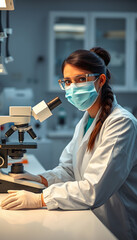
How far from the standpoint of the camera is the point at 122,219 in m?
1.43

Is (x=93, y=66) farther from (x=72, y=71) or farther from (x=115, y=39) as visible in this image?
(x=115, y=39)

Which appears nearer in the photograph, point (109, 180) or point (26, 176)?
point (109, 180)

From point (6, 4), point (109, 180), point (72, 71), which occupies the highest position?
point (6, 4)

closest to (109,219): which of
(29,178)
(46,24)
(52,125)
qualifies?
(29,178)

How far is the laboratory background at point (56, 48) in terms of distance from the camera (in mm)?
3941

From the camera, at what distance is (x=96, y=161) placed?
1.29 m

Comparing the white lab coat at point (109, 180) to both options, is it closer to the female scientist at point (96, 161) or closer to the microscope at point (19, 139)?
the female scientist at point (96, 161)

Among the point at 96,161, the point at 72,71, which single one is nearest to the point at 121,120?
the point at 96,161

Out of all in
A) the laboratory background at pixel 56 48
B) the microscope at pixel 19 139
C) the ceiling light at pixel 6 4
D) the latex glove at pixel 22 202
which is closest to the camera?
the latex glove at pixel 22 202

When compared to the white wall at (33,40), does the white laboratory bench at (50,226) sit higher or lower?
lower

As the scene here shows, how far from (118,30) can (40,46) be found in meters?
1.02

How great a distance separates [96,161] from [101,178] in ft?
→ 0.25

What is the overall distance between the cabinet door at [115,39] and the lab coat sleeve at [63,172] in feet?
8.22

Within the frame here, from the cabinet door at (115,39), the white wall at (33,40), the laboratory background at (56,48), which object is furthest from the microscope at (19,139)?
the white wall at (33,40)
